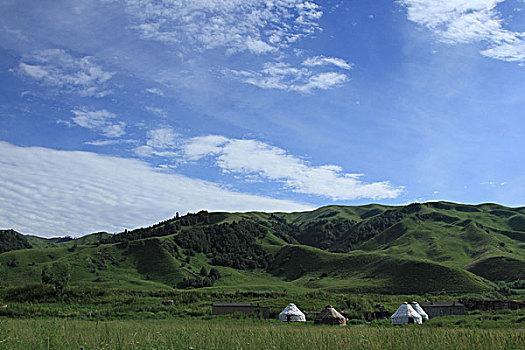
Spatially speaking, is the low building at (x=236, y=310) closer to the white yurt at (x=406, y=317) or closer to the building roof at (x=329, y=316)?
the building roof at (x=329, y=316)

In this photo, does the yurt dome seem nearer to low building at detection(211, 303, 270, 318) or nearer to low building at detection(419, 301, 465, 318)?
low building at detection(211, 303, 270, 318)

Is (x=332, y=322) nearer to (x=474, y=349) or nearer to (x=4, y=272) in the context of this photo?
(x=474, y=349)

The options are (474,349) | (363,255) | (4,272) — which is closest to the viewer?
(474,349)

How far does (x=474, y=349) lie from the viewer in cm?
909

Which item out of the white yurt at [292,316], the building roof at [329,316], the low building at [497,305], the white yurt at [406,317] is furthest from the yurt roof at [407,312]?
the low building at [497,305]

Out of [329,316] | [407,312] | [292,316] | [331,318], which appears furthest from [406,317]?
[292,316]

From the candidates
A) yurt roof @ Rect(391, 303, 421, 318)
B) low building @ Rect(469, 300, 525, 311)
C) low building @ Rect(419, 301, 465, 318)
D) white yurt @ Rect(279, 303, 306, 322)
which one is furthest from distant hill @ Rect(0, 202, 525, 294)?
white yurt @ Rect(279, 303, 306, 322)

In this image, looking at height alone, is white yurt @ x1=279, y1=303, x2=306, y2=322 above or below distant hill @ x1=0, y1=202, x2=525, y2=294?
below

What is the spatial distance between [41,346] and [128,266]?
152628mm

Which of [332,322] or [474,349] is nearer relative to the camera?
[474,349]

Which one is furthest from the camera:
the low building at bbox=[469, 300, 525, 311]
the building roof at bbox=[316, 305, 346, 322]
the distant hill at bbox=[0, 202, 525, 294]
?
the distant hill at bbox=[0, 202, 525, 294]

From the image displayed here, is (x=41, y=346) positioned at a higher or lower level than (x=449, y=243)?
lower

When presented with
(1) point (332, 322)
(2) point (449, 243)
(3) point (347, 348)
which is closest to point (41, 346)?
(3) point (347, 348)

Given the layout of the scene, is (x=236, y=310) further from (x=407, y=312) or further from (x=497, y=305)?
(x=497, y=305)
